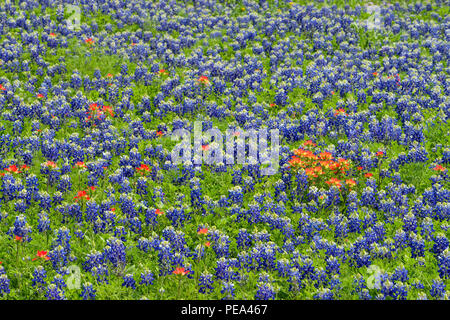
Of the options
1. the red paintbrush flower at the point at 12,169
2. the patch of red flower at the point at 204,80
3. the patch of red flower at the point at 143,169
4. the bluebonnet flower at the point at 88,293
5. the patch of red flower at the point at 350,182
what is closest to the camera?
the bluebonnet flower at the point at 88,293

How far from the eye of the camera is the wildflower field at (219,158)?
7637mm

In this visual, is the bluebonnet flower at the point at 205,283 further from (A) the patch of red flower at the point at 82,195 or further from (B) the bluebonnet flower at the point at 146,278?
(A) the patch of red flower at the point at 82,195

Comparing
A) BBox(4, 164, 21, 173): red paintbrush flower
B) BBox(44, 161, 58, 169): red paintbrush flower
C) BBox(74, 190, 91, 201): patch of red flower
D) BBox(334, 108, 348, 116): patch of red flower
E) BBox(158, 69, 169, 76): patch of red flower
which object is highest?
BBox(158, 69, 169, 76): patch of red flower

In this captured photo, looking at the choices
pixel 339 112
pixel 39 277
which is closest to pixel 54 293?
pixel 39 277

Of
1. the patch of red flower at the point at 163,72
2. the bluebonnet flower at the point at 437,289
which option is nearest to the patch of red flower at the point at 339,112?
the patch of red flower at the point at 163,72

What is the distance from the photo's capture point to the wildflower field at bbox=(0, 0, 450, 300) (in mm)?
7637

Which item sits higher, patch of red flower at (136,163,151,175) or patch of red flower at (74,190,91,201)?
patch of red flower at (136,163,151,175)

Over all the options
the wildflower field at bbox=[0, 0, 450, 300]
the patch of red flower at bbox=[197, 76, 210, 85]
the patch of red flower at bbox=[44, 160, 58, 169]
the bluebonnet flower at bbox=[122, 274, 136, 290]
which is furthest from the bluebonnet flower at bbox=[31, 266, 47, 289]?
the patch of red flower at bbox=[197, 76, 210, 85]

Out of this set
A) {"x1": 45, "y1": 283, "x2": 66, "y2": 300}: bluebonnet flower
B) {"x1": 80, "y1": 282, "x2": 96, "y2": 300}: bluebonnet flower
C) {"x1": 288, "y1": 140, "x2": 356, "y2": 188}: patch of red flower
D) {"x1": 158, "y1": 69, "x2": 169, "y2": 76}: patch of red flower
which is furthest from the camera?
{"x1": 158, "y1": 69, "x2": 169, "y2": 76}: patch of red flower

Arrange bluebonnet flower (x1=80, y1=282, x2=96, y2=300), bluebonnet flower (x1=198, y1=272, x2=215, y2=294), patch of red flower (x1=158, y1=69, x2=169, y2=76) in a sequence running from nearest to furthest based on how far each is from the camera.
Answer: bluebonnet flower (x1=80, y1=282, x2=96, y2=300), bluebonnet flower (x1=198, y1=272, x2=215, y2=294), patch of red flower (x1=158, y1=69, x2=169, y2=76)

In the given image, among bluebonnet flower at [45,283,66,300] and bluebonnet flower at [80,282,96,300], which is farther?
bluebonnet flower at [80,282,96,300]

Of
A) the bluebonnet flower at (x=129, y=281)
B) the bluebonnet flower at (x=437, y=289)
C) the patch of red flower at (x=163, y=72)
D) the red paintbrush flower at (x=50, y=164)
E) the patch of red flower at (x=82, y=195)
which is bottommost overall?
the bluebonnet flower at (x=129, y=281)

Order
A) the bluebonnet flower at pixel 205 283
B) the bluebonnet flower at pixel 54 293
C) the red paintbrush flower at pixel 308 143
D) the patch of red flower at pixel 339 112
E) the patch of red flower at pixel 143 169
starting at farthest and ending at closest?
the patch of red flower at pixel 339 112, the red paintbrush flower at pixel 308 143, the patch of red flower at pixel 143 169, the bluebonnet flower at pixel 205 283, the bluebonnet flower at pixel 54 293

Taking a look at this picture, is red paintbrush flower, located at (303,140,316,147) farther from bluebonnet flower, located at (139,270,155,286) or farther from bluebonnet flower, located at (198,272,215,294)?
bluebonnet flower, located at (139,270,155,286)
